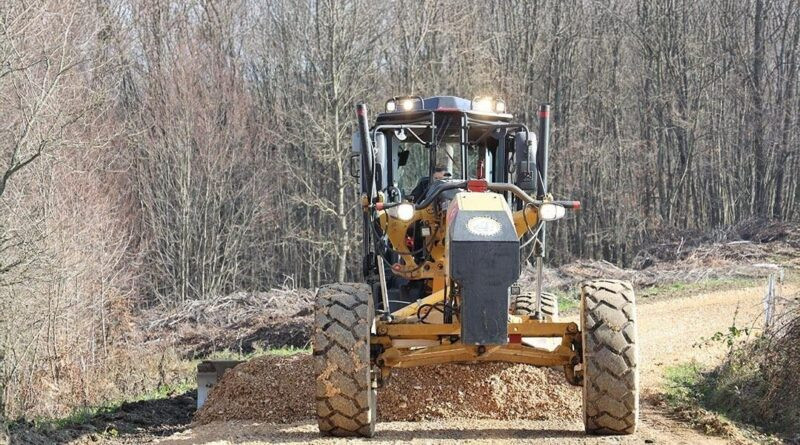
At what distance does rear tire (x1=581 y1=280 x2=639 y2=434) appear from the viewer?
23.7 feet

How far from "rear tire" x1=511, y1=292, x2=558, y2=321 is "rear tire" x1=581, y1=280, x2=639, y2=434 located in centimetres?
178

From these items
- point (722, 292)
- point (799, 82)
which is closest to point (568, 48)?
point (799, 82)

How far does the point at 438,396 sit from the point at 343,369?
5.79 ft

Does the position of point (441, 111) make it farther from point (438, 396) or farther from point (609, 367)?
point (609, 367)

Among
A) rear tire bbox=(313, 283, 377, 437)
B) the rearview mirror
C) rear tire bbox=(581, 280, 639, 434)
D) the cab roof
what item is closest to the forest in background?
Answer: the rearview mirror

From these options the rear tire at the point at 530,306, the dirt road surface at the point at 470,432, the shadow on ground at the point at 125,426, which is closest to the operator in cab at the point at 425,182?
the rear tire at the point at 530,306

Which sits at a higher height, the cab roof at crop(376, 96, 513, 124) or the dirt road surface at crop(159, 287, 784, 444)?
the cab roof at crop(376, 96, 513, 124)

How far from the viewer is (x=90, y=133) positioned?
2420 centimetres

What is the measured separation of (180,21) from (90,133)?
1141cm

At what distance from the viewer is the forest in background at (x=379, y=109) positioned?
98.6 ft

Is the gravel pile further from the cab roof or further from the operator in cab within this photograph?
the cab roof

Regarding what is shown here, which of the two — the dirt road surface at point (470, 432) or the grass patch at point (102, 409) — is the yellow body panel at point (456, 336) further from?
the grass patch at point (102, 409)

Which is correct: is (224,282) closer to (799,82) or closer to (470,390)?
(799,82)

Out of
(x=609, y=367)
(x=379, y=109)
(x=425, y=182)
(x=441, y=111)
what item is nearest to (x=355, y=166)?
(x=425, y=182)
